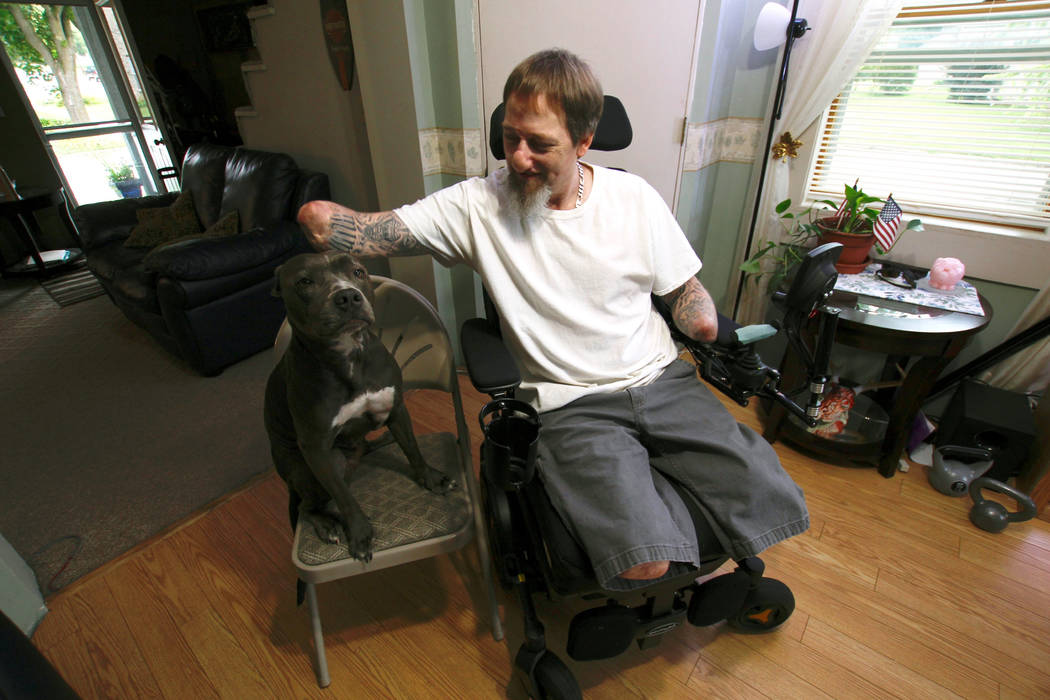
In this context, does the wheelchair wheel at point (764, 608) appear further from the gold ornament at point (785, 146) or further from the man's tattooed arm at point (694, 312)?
the gold ornament at point (785, 146)

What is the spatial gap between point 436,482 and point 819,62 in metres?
2.03

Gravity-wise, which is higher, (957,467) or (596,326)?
(596,326)

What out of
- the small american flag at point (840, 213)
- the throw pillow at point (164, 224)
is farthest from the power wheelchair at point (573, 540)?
the throw pillow at point (164, 224)

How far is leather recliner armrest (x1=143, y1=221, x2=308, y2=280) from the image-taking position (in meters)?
2.25

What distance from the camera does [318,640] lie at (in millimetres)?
1171

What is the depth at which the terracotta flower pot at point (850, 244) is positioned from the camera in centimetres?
175

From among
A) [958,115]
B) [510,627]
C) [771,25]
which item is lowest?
[510,627]

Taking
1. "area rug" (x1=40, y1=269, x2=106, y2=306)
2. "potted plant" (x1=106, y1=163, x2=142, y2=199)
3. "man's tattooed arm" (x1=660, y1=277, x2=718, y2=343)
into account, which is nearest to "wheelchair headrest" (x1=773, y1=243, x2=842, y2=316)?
"man's tattooed arm" (x1=660, y1=277, x2=718, y2=343)

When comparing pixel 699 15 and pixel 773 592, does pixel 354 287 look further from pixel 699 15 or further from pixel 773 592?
pixel 699 15

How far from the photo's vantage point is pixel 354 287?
0.83 meters

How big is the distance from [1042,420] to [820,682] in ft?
4.25

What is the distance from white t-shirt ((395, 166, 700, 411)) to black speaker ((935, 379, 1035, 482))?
1.31 metres

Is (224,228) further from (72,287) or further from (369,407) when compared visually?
(369,407)

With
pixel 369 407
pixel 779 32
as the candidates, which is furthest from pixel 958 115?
pixel 369 407
